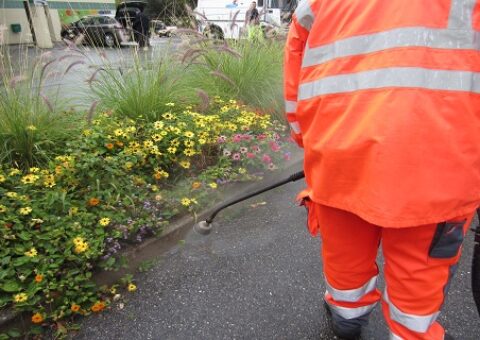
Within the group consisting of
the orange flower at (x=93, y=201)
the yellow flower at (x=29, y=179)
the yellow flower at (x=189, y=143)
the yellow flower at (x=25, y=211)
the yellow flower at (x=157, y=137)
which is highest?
the yellow flower at (x=157, y=137)

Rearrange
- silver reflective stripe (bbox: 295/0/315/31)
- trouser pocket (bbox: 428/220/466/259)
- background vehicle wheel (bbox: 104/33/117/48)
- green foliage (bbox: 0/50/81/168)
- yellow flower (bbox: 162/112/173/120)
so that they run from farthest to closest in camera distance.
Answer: background vehicle wheel (bbox: 104/33/117/48)
yellow flower (bbox: 162/112/173/120)
green foliage (bbox: 0/50/81/168)
silver reflective stripe (bbox: 295/0/315/31)
trouser pocket (bbox: 428/220/466/259)

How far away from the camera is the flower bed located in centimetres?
203

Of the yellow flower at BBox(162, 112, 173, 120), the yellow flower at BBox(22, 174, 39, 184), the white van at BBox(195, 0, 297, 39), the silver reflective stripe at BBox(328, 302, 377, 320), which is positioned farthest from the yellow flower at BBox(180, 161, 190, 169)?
the white van at BBox(195, 0, 297, 39)

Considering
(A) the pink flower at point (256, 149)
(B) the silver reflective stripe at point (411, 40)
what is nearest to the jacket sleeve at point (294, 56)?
(B) the silver reflective stripe at point (411, 40)

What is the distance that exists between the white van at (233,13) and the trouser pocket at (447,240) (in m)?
4.43

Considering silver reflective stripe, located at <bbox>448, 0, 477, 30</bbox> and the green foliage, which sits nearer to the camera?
silver reflective stripe, located at <bbox>448, 0, 477, 30</bbox>

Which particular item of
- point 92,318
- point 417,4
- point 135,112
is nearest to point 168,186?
point 135,112


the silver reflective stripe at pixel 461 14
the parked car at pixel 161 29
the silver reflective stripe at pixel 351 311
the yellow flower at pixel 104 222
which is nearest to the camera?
the silver reflective stripe at pixel 461 14

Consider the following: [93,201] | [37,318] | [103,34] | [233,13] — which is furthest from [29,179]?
[233,13]

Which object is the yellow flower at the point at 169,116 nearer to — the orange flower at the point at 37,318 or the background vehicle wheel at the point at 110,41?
the background vehicle wheel at the point at 110,41

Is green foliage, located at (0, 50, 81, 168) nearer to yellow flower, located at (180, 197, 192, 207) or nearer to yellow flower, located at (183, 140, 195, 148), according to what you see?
yellow flower, located at (183, 140, 195, 148)

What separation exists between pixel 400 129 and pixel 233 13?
8.06 meters

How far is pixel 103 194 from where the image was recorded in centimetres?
252

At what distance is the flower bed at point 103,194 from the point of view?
2.03 m
